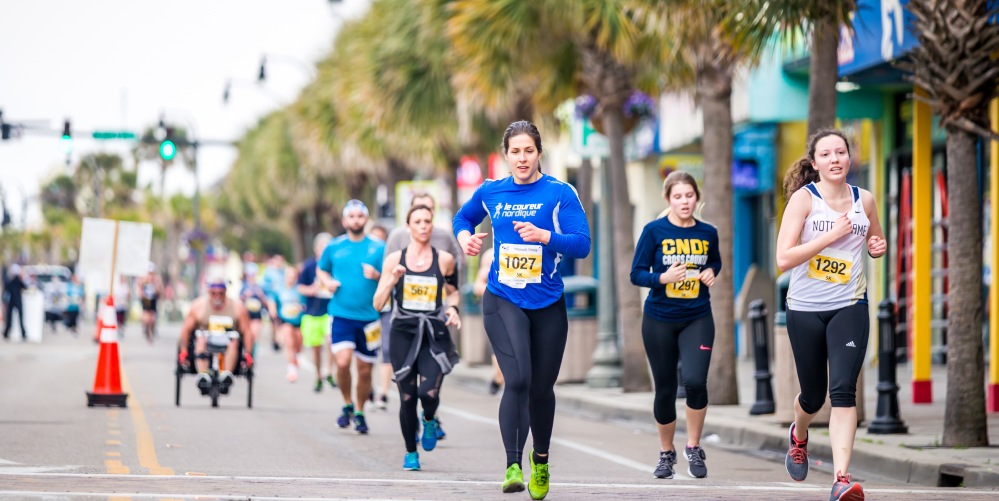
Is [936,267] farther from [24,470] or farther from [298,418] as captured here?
[24,470]

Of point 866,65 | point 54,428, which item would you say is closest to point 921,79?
point 866,65

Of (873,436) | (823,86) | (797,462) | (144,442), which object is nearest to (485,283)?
(823,86)

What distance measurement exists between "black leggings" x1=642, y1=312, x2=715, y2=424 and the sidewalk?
5.12 feet

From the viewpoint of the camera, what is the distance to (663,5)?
12.6 m

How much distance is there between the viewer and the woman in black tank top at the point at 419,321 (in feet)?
28.3

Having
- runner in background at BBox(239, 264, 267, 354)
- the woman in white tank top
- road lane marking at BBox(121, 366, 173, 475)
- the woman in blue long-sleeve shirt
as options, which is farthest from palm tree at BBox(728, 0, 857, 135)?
runner in background at BBox(239, 264, 267, 354)

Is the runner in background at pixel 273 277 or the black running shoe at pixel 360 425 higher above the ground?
the runner in background at pixel 273 277

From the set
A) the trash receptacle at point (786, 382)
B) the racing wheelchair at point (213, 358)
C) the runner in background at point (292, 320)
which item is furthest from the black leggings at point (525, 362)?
the runner in background at point (292, 320)

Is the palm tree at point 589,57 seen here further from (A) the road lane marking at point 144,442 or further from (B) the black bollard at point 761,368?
(A) the road lane marking at point 144,442

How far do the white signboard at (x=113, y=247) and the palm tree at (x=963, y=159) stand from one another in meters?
8.17

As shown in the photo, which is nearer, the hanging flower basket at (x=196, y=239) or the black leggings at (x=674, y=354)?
the black leggings at (x=674, y=354)

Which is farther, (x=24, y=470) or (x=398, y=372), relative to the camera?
(x=398, y=372)

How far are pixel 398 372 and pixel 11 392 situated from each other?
8.94 m

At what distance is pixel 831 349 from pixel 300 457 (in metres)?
4.16
